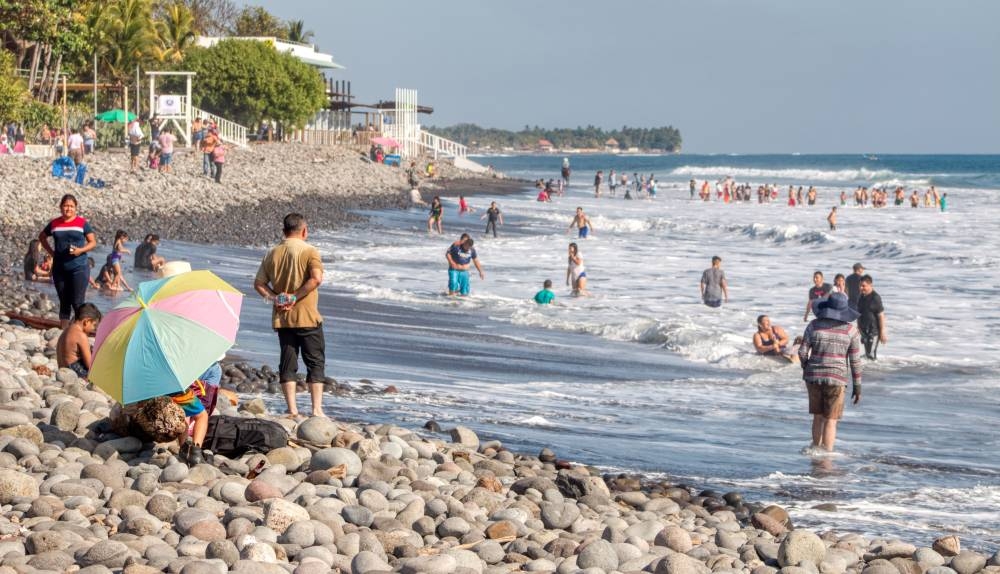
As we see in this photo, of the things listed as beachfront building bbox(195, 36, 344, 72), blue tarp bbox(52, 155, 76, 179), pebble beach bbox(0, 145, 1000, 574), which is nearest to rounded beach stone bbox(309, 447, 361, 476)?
pebble beach bbox(0, 145, 1000, 574)

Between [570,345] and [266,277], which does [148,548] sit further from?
[570,345]

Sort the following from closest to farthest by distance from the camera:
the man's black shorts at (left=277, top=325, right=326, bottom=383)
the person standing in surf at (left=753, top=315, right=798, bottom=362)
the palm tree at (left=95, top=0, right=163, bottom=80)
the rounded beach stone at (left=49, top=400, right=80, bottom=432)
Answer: the rounded beach stone at (left=49, top=400, right=80, bottom=432), the man's black shorts at (left=277, top=325, right=326, bottom=383), the person standing in surf at (left=753, top=315, right=798, bottom=362), the palm tree at (left=95, top=0, right=163, bottom=80)

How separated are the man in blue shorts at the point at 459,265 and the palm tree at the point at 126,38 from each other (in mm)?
32225

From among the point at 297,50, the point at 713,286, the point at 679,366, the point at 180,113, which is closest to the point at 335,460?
the point at 679,366

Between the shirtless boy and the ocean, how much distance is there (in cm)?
195

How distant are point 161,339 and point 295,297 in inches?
62.8

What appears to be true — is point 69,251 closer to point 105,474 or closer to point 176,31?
point 105,474

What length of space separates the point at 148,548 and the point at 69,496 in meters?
0.97

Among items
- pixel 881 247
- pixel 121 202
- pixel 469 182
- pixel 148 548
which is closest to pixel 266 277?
pixel 148 548

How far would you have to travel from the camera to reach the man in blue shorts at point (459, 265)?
20438 millimetres

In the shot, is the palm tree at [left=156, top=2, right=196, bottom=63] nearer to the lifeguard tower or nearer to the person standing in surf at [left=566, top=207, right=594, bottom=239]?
the lifeguard tower

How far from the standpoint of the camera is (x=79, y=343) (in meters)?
9.26

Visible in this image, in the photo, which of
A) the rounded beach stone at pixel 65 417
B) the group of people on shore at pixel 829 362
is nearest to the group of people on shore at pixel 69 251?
the rounded beach stone at pixel 65 417

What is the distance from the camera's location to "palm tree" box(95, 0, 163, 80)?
49188mm
